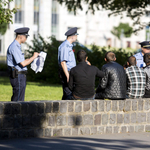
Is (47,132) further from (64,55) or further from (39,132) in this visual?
(64,55)

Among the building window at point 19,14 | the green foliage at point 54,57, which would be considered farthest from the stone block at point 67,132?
the building window at point 19,14

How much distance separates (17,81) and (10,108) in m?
1.08

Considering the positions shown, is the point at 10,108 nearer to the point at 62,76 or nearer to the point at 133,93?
the point at 62,76

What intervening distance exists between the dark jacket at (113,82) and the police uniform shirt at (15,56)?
1571mm

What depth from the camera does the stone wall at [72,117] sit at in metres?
6.71

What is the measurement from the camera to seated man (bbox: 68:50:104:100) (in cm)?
747

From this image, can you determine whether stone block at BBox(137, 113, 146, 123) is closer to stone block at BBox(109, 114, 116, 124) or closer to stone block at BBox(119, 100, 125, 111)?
stone block at BBox(119, 100, 125, 111)

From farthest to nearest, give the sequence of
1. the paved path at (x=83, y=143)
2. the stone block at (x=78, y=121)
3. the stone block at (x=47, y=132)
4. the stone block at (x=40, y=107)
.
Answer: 1. the stone block at (x=78, y=121)
2. the stone block at (x=47, y=132)
3. the stone block at (x=40, y=107)
4. the paved path at (x=83, y=143)

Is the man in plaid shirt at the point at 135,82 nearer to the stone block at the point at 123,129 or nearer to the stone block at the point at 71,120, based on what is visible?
the stone block at the point at 123,129

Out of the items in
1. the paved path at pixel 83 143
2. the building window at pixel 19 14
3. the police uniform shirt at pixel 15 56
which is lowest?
the paved path at pixel 83 143

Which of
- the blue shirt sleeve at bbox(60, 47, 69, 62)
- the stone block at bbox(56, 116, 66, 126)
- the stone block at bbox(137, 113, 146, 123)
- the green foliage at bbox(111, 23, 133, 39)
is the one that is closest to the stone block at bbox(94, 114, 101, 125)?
the stone block at bbox(56, 116, 66, 126)

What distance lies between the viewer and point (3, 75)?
23.3 metres

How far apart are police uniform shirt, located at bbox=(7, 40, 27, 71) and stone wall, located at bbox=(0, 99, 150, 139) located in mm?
1100

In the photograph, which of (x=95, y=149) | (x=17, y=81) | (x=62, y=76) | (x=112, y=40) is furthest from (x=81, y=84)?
(x=112, y=40)
